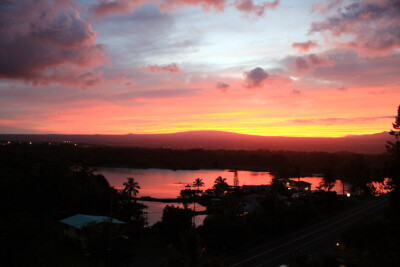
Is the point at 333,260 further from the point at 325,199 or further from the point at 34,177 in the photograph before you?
the point at 34,177

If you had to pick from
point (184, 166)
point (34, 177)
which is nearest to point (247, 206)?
point (34, 177)

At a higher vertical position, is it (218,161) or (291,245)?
(218,161)

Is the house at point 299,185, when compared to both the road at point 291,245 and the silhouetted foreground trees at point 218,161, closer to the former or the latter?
the road at point 291,245

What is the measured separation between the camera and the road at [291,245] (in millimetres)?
14336

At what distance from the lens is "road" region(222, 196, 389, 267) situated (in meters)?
14.3

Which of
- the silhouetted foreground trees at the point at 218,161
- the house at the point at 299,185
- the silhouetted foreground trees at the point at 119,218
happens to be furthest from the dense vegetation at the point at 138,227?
the silhouetted foreground trees at the point at 218,161

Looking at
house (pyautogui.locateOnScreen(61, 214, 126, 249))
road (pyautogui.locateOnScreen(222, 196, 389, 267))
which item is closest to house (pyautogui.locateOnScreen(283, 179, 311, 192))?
road (pyautogui.locateOnScreen(222, 196, 389, 267))

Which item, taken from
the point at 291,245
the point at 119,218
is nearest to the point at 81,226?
the point at 119,218

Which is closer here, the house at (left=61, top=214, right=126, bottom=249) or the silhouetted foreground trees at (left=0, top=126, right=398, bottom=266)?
the silhouetted foreground trees at (left=0, top=126, right=398, bottom=266)

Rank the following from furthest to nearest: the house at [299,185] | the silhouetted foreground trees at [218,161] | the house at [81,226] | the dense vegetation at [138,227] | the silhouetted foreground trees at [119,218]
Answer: the silhouetted foreground trees at [218,161] → the house at [299,185] → the house at [81,226] → the dense vegetation at [138,227] → the silhouetted foreground trees at [119,218]

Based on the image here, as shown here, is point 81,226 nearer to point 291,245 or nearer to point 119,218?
point 119,218

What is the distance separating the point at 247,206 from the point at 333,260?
587 inches

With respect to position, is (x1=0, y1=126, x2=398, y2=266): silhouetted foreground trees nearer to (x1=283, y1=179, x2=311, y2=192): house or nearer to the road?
the road

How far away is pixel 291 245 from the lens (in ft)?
54.0
